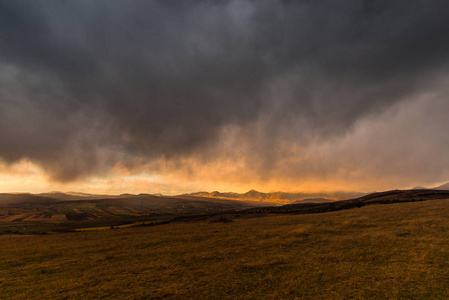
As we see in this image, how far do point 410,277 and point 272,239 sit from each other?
11257mm

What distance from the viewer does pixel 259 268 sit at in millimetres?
13016

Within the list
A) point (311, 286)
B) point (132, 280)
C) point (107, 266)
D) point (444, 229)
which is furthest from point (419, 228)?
point (107, 266)

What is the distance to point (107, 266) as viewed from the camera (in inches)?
603

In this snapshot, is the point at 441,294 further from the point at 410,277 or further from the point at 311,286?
the point at 311,286

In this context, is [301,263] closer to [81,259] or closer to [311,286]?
[311,286]

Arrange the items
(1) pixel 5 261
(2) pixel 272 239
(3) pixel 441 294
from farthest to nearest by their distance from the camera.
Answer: (2) pixel 272 239
(1) pixel 5 261
(3) pixel 441 294

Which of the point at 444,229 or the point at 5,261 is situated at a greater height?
the point at 444,229

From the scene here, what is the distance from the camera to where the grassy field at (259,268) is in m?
10.1

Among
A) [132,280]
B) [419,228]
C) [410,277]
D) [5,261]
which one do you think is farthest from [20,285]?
[419,228]

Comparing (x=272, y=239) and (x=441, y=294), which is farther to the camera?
(x=272, y=239)

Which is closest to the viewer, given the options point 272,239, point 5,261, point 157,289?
point 157,289

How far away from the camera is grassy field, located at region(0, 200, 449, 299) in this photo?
10055 mm

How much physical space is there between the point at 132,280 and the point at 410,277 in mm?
16298

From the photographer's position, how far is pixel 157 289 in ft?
35.9
